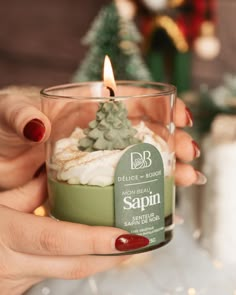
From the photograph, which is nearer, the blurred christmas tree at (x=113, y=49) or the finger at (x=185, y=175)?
the finger at (x=185, y=175)

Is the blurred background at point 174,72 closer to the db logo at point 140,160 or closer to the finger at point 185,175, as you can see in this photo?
the finger at point 185,175

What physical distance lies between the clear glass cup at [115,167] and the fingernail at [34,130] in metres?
0.03

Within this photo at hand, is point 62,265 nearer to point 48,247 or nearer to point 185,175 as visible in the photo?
point 48,247

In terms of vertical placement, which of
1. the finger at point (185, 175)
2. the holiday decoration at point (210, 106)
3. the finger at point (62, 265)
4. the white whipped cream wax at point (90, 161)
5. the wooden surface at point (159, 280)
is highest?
the white whipped cream wax at point (90, 161)

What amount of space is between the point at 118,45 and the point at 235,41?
0.38 m

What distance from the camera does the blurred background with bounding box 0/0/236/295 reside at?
833 mm

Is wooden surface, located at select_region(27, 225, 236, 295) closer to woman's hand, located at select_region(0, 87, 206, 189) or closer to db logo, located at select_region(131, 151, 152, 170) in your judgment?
woman's hand, located at select_region(0, 87, 206, 189)

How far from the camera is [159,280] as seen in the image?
2.67ft

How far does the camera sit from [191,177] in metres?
0.82

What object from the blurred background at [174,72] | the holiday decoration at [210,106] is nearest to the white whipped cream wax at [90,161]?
the blurred background at [174,72]

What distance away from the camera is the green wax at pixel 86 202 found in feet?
2.02

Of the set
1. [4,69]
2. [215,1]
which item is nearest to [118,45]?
[215,1]

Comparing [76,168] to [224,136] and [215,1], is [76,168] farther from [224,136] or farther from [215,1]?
[215,1]

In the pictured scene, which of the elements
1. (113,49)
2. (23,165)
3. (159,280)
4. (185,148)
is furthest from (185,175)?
(113,49)
